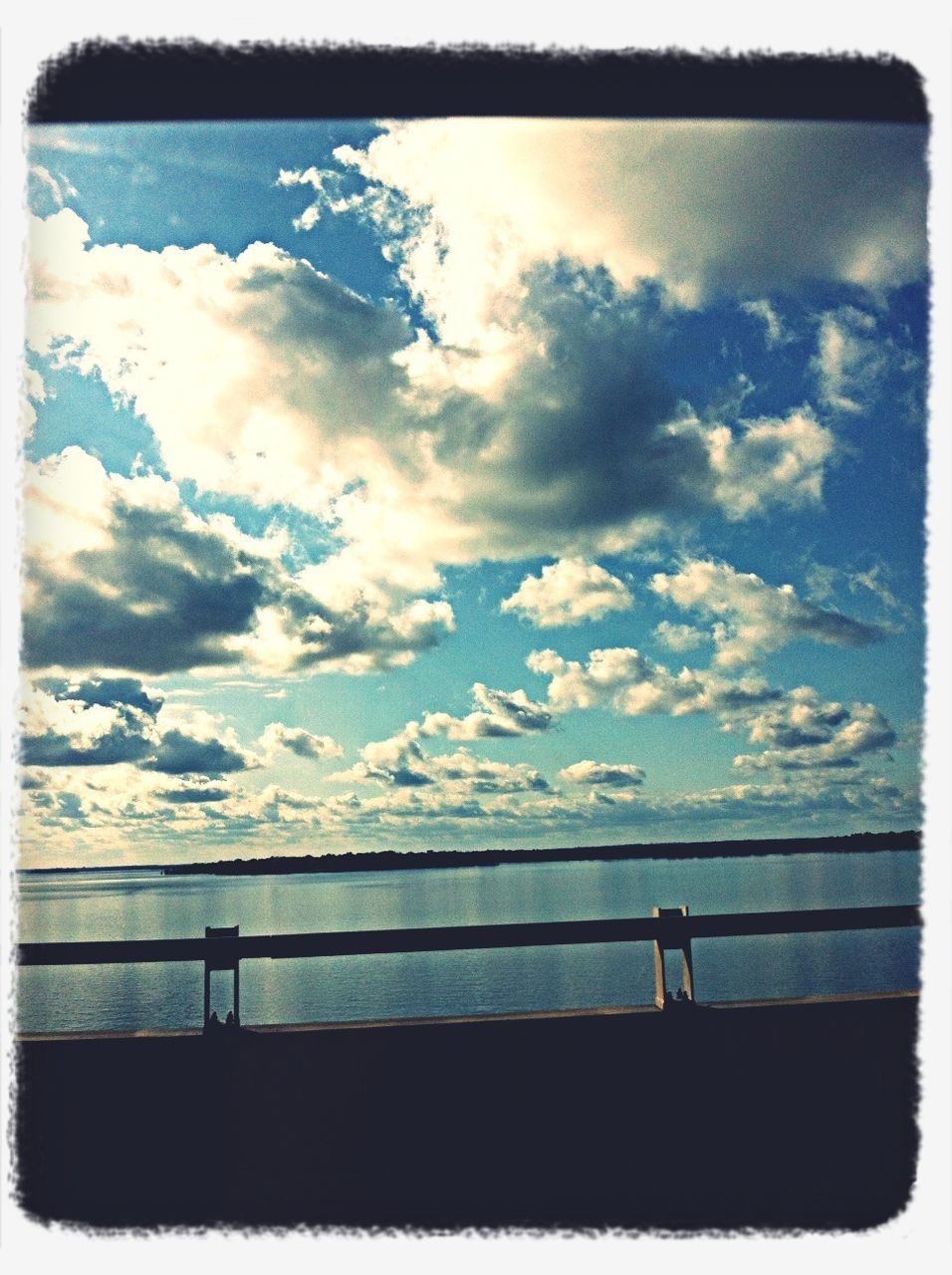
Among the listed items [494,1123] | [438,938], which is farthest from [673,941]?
[494,1123]

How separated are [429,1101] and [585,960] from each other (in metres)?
34.9

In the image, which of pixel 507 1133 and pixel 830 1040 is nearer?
pixel 507 1133

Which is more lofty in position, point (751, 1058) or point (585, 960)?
point (751, 1058)

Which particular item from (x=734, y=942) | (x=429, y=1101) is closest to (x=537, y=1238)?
(x=429, y=1101)

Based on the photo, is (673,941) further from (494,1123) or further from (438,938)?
(494,1123)

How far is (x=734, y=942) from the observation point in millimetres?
47281

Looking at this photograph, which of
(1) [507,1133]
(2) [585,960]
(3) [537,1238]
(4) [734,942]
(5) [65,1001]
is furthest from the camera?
(4) [734,942]

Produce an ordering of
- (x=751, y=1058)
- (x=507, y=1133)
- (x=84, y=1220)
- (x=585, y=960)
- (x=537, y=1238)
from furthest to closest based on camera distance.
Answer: (x=585, y=960) < (x=751, y=1058) < (x=507, y=1133) < (x=84, y=1220) < (x=537, y=1238)

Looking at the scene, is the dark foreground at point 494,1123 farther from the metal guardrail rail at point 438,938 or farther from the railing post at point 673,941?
the metal guardrail rail at point 438,938

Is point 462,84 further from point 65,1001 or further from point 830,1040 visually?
point 65,1001

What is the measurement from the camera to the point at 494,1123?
5.54m

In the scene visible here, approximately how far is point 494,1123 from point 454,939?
1.24 meters

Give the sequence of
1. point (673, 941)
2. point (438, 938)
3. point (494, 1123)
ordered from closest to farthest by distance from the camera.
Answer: point (494, 1123)
point (438, 938)
point (673, 941)

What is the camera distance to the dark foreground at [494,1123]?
15.4ft
